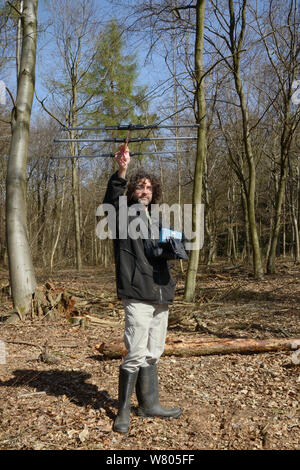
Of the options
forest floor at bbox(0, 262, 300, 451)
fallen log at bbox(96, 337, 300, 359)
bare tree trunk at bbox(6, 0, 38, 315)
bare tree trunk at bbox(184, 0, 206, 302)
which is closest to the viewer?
forest floor at bbox(0, 262, 300, 451)

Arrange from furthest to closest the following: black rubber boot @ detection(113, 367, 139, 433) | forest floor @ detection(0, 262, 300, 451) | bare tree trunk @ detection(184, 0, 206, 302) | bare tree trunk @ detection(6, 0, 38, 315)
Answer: bare tree trunk @ detection(184, 0, 206, 302), bare tree trunk @ detection(6, 0, 38, 315), black rubber boot @ detection(113, 367, 139, 433), forest floor @ detection(0, 262, 300, 451)

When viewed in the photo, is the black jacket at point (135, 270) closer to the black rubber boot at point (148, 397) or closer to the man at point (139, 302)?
the man at point (139, 302)

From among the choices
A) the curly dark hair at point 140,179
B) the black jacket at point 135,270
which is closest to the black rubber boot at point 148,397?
the black jacket at point 135,270

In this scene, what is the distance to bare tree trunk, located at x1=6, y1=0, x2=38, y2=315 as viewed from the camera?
739 centimetres

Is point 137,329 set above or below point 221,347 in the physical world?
above

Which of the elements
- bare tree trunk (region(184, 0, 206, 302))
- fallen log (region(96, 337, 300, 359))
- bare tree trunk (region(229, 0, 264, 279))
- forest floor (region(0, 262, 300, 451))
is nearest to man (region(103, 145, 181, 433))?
forest floor (region(0, 262, 300, 451))

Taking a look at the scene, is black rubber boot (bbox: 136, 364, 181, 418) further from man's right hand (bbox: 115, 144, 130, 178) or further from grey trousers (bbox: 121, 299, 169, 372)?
man's right hand (bbox: 115, 144, 130, 178)

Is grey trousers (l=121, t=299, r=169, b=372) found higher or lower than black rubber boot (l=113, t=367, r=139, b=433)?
higher

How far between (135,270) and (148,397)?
1.15 meters

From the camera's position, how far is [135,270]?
3.20m

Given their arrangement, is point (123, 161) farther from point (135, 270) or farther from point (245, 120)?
point (245, 120)

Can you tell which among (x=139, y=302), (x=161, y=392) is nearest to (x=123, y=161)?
(x=139, y=302)

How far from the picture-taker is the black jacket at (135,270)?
125 inches

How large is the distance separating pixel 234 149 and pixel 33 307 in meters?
12.9
